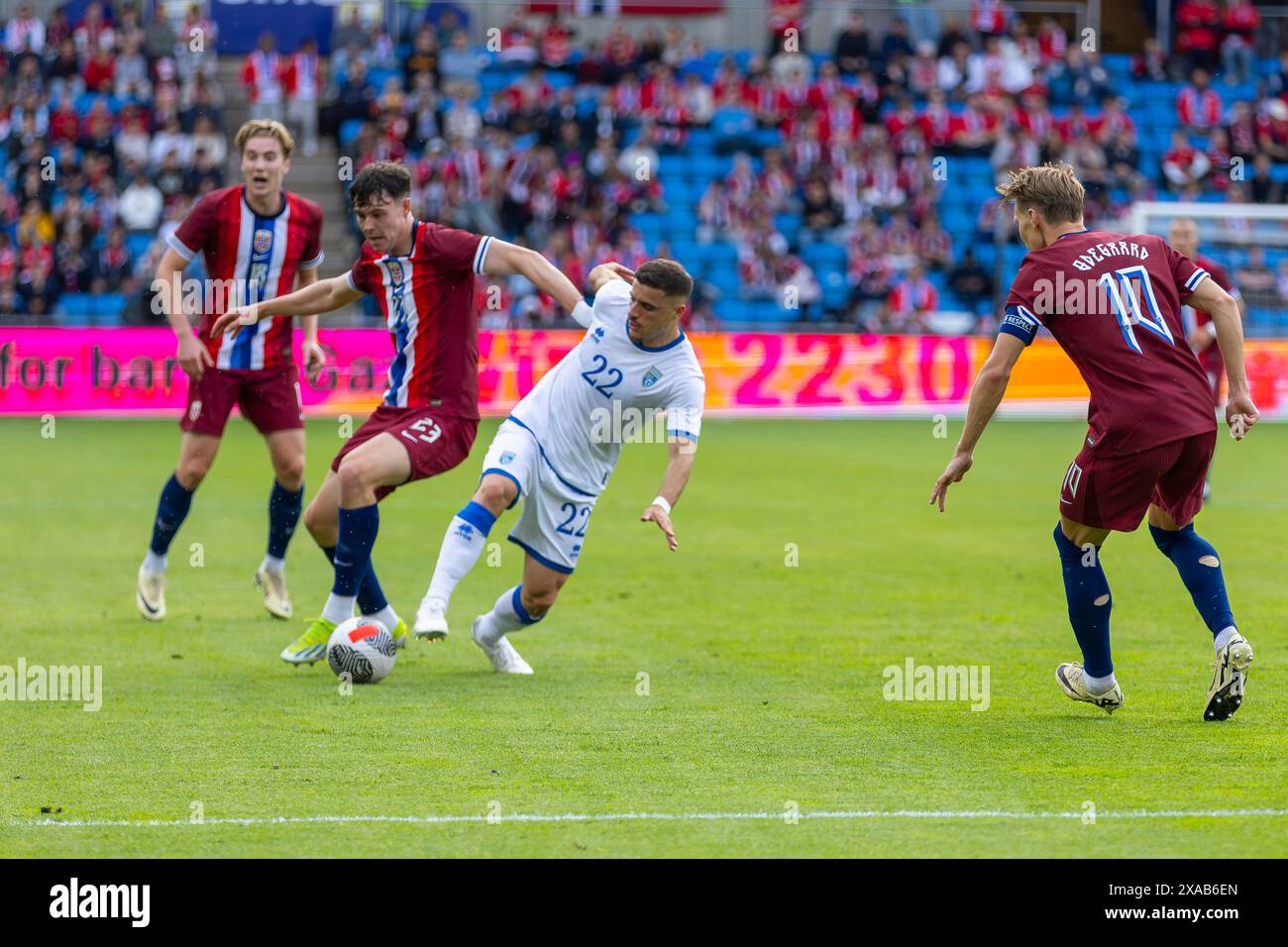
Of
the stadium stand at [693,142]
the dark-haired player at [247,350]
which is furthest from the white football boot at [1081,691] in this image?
the stadium stand at [693,142]

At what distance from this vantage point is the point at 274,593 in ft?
30.4

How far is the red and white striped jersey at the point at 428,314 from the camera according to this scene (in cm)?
766

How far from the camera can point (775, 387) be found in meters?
23.0

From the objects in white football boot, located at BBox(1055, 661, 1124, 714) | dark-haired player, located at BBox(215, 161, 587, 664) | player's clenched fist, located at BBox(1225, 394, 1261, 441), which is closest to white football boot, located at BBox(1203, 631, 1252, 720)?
white football boot, located at BBox(1055, 661, 1124, 714)

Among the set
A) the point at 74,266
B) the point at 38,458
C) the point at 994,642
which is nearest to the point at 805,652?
the point at 994,642

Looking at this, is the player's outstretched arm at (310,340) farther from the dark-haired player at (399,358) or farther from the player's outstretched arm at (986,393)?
the player's outstretched arm at (986,393)

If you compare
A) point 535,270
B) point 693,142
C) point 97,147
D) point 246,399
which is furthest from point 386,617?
point 693,142

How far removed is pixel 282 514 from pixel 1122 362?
465 cm

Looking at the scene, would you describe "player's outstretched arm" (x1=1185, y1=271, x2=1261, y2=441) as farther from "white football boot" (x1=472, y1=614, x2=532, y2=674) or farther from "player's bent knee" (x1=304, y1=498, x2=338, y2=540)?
"player's bent knee" (x1=304, y1=498, x2=338, y2=540)

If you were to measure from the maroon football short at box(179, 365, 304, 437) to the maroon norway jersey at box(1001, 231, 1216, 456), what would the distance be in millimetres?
4239

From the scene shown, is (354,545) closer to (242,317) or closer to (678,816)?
(242,317)

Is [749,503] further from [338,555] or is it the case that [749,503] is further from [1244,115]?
[1244,115]

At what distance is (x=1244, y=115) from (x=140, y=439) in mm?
19783

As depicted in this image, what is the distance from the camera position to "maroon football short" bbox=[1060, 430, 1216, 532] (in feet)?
20.8
